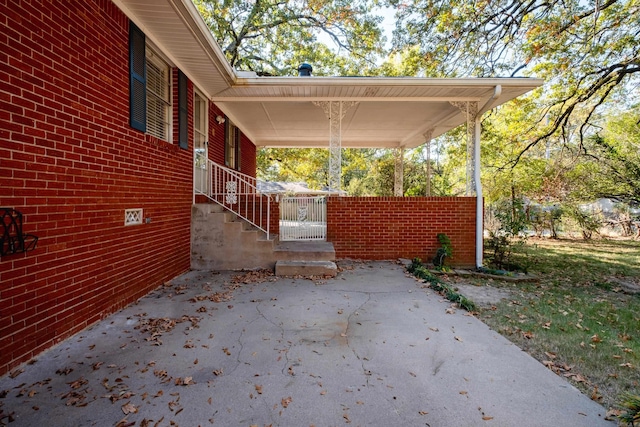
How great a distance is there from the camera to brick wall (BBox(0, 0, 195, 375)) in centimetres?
238

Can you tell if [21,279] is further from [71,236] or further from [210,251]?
[210,251]

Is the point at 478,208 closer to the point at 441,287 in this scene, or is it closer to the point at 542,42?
the point at 441,287

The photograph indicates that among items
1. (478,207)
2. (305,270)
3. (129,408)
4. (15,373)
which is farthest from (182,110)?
(478,207)

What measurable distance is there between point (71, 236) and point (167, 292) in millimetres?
1783

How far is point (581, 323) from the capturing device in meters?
3.76

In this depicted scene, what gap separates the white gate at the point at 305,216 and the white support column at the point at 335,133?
62cm

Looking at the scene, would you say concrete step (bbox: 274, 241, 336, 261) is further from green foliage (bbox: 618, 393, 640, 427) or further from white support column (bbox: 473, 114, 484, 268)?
green foliage (bbox: 618, 393, 640, 427)

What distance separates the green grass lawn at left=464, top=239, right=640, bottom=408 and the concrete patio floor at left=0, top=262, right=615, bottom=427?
0.25m

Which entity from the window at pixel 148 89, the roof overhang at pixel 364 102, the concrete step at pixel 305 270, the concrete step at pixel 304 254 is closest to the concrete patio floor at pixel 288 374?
the concrete step at pixel 305 270

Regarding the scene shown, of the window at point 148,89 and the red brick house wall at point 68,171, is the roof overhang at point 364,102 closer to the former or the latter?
the window at point 148,89

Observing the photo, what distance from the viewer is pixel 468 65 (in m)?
8.39

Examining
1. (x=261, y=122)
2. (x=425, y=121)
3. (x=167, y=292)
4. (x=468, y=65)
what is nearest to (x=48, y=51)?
(x=167, y=292)

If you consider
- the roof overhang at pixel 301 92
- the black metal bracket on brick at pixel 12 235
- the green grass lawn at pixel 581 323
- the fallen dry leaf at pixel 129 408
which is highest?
the roof overhang at pixel 301 92

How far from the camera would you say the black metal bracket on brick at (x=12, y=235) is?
2.28m
